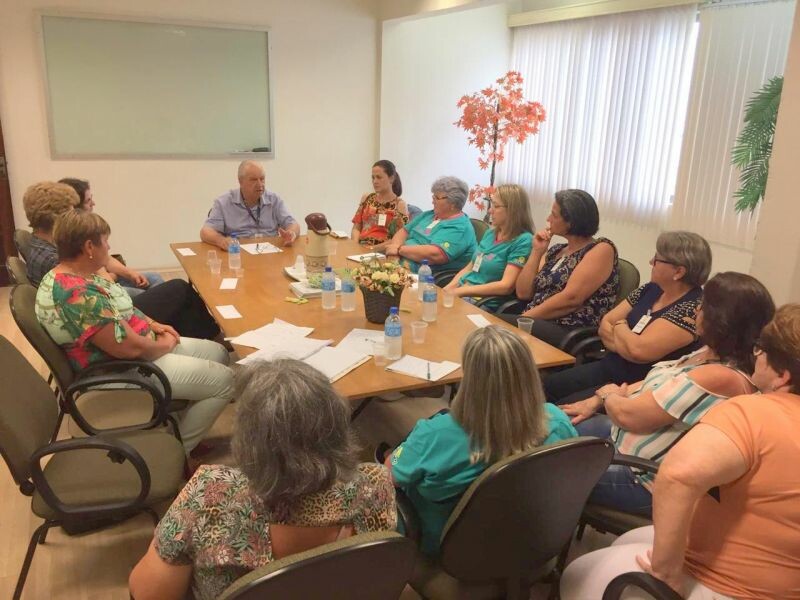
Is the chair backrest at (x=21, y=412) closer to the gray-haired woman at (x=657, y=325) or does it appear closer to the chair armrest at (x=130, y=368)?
the chair armrest at (x=130, y=368)

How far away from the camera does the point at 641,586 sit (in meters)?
1.44

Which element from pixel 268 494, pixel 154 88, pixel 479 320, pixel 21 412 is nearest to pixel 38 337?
pixel 21 412

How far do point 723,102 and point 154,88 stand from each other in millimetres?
4824

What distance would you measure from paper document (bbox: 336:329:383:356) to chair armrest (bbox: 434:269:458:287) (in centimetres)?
154

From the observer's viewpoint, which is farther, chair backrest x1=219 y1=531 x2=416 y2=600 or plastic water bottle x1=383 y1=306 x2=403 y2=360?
plastic water bottle x1=383 y1=306 x2=403 y2=360

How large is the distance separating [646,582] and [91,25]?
5.95m

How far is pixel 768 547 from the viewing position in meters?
1.37

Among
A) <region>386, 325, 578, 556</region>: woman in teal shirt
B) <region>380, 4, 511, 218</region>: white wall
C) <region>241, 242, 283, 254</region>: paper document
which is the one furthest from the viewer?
<region>380, 4, 511, 218</region>: white wall

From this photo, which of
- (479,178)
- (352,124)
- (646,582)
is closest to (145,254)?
(352,124)

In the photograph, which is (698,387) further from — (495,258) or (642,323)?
(495,258)

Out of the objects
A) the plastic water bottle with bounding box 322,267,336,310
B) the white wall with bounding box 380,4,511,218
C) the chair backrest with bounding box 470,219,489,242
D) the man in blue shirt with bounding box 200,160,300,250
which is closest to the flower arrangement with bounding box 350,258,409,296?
the plastic water bottle with bounding box 322,267,336,310

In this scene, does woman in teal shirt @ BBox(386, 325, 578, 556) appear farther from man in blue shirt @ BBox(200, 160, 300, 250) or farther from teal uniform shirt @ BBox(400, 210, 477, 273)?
man in blue shirt @ BBox(200, 160, 300, 250)

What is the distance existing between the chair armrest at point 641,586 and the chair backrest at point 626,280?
1.94 m

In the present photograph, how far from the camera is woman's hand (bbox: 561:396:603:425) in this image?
2395mm
